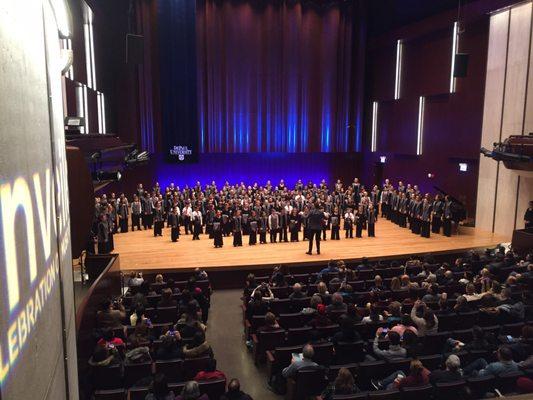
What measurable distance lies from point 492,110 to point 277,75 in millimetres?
10662

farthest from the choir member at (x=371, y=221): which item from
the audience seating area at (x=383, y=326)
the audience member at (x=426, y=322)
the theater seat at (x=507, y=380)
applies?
the theater seat at (x=507, y=380)

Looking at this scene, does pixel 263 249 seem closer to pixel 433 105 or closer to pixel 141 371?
pixel 141 371

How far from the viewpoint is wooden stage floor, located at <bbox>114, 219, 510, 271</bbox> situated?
12.3 m

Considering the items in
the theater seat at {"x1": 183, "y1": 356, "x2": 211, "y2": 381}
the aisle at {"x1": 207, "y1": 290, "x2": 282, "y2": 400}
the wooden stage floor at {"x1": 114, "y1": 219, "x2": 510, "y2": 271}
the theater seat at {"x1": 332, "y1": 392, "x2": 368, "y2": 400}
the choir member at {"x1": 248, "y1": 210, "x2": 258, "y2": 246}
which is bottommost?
the aisle at {"x1": 207, "y1": 290, "x2": 282, "y2": 400}

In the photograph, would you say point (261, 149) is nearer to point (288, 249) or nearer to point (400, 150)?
point (400, 150)

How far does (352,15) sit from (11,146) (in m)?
24.1

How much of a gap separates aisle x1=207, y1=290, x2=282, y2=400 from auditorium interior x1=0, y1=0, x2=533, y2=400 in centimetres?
5

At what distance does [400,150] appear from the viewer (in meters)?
21.1

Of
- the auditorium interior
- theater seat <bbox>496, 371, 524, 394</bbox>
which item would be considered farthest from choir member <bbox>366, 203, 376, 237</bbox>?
theater seat <bbox>496, 371, 524, 394</bbox>

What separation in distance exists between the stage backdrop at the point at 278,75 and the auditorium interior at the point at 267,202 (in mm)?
102

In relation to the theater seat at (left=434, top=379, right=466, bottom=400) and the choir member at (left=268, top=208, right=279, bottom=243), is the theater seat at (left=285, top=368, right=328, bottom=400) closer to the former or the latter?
the theater seat at (left=434, top=379, right=466, bottom=400)

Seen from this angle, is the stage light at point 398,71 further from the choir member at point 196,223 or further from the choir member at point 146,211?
the choir member at point 146,211

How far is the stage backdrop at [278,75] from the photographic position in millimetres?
22062

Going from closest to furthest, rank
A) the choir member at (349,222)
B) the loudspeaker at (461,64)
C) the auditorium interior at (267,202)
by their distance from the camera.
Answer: the auditorium interior at (267,202) < the loudspeaker at (461,64) < the choir member at (349,222)
